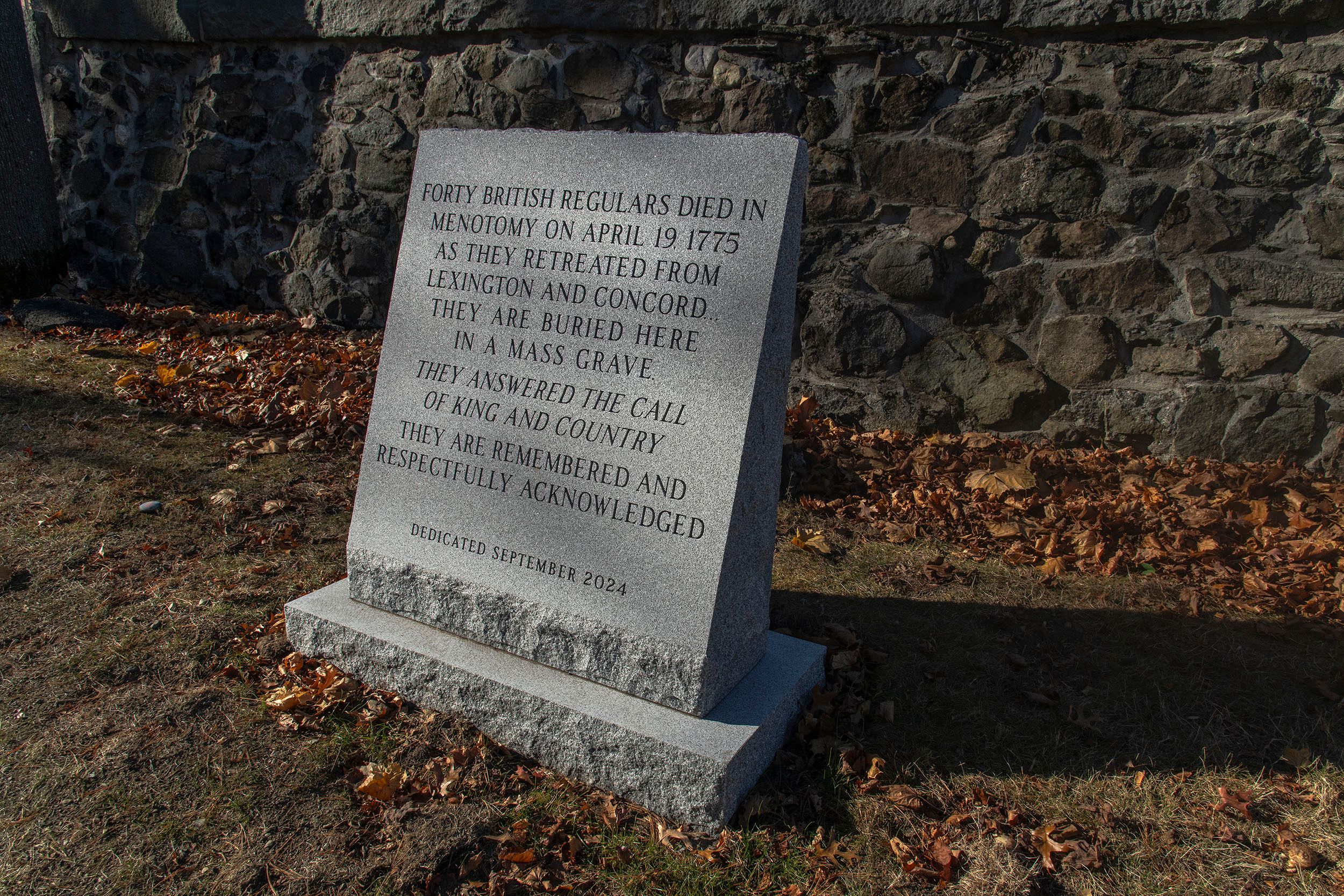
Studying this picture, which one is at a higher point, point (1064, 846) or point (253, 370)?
point (253, 370)

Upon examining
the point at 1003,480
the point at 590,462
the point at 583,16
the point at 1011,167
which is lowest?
the point at 590,462

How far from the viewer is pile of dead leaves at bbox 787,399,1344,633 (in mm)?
3588

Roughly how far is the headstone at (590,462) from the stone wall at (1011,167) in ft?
7.96

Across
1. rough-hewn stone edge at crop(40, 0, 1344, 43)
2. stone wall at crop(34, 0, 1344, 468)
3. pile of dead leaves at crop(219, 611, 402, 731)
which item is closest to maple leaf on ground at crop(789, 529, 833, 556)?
stone wall at crop(34, 0, 1344, 468)

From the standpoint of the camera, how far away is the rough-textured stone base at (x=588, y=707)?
2.37 m

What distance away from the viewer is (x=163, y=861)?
7.27 ft

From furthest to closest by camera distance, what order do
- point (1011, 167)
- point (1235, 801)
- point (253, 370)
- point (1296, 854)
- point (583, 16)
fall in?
point (253, 370) < point (583, 16) < point (1011, 167) < point (1235, 801) < point (1296, 854)

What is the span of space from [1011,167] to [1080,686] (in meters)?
2.67

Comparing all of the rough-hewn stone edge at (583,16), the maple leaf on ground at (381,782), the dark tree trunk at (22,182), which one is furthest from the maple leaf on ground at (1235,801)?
the dark tree trunk at (22,182)

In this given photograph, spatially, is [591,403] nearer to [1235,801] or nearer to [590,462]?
[590,462]

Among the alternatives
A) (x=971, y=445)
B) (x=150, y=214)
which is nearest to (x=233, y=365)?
(x=150, y=214)

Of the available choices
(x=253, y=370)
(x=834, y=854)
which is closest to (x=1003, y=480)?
(x=834, y=854)

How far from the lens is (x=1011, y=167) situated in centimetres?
446

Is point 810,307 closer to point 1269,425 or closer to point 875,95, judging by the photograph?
point 875,95
